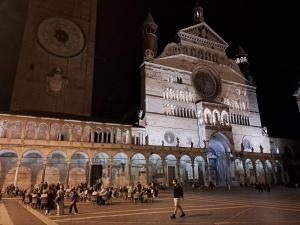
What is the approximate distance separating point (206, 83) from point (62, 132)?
26710 mm

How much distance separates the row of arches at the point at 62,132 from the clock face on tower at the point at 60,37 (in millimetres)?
14877

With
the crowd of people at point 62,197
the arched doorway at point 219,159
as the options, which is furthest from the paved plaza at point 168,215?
the arched doorway at point 219,159

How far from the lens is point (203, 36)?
44.6m

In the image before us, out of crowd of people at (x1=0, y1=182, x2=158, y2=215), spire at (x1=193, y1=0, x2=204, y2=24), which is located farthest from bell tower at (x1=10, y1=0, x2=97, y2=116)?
spire at (x1=193, y1=0, x2=204, y2=24)

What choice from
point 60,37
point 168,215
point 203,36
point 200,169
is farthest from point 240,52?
point 168,215

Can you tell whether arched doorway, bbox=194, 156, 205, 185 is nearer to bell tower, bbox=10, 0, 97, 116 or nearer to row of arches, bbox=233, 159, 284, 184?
Result: row of arches, bbox=233, 159, 284, 184

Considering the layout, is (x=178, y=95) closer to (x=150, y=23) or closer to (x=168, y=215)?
(x=150, y=23)

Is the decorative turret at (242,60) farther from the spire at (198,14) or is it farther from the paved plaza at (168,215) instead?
the paved plaza at (168,215)

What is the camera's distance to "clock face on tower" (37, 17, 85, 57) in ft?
121

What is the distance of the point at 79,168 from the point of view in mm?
28203

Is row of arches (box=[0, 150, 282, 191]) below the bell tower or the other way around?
below

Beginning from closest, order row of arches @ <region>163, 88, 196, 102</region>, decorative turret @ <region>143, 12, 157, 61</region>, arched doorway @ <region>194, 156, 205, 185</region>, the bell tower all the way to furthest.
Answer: the bell tower, arched doorway @ <region>194, 156, 205, 185</region>, row of arches @ <region>163, 88, 196, 102</region>, decorative turret @ <region>143, 12, 157, 61</region>

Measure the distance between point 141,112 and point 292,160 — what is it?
29.5 m

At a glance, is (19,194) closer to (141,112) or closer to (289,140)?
(141,112)
